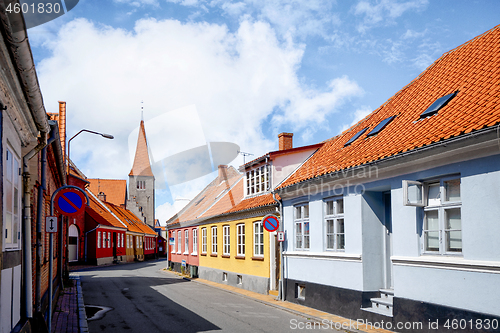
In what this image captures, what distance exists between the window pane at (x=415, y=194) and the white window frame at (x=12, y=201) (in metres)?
7.27

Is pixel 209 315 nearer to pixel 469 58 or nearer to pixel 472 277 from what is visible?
pixel 472 277

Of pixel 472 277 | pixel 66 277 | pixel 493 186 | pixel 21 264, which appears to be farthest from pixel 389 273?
pixel 66 277

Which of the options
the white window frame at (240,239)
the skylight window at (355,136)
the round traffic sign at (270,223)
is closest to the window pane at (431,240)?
the skylight window at (355,136)

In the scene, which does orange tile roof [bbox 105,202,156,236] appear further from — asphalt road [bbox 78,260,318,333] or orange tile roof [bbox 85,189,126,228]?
asphalt road [bbox 78,260,318,333]

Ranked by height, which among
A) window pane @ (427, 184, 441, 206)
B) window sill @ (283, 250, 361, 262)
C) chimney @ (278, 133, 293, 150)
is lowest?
window sill @ (283, 250, 361, 262)

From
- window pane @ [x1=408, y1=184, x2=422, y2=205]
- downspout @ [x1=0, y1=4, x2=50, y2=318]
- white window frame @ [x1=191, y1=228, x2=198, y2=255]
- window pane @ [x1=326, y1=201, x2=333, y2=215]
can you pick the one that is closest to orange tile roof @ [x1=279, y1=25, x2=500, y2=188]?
window pane @ [x1=408, y1=184, x2=422, y2=205]

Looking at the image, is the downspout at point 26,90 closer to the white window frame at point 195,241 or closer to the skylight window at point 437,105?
the skylight window at point 437,105

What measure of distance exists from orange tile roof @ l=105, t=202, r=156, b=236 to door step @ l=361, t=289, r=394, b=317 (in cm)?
4600

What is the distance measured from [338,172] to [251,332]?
4557 millimetres

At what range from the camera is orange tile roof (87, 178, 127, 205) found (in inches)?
2785

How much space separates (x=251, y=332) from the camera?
996 cm

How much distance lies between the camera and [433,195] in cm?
909

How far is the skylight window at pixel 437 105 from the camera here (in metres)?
10.6

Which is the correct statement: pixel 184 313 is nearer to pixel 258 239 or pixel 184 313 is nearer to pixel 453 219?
pixel 258 239
